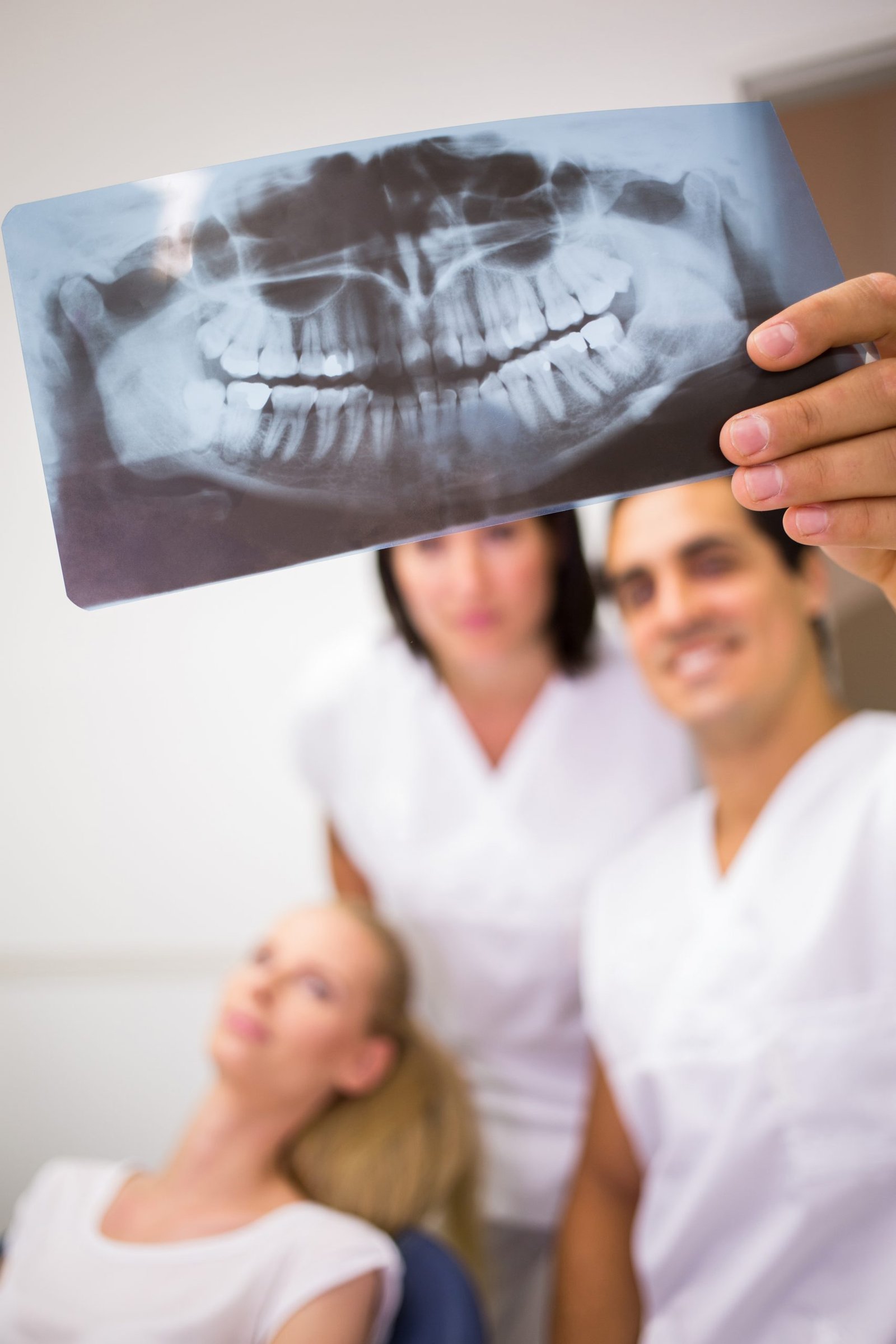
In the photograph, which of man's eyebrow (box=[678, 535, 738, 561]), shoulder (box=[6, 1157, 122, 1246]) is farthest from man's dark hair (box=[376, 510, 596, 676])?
shoulder (box=[6, 1157, 122, 1246])

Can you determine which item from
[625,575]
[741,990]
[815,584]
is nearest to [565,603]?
[625,575]

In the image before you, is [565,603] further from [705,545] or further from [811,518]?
[811,518]

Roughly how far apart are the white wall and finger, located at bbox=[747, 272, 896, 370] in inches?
12.9

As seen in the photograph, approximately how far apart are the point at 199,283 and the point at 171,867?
596 mm

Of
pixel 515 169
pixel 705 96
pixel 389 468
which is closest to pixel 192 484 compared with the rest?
pixel 389 468

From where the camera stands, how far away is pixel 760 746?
76 cm

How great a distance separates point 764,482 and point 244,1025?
2.05ft

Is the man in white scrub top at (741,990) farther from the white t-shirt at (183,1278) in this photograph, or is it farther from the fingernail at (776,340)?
the fingernail at (776,340)

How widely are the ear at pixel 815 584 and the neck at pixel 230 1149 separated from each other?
58 centimetres

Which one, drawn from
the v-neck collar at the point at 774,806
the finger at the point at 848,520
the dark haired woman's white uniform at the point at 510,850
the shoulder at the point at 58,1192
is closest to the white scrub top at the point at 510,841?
the dark haired woman's white uniform at the point at 510,850

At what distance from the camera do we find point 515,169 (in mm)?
442

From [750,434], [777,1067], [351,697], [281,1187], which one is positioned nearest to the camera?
[750,434]

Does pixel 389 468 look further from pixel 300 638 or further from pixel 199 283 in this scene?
pixel 300 638

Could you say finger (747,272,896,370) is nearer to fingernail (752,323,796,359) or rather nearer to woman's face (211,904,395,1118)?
fingernail (752,323,796,359)
